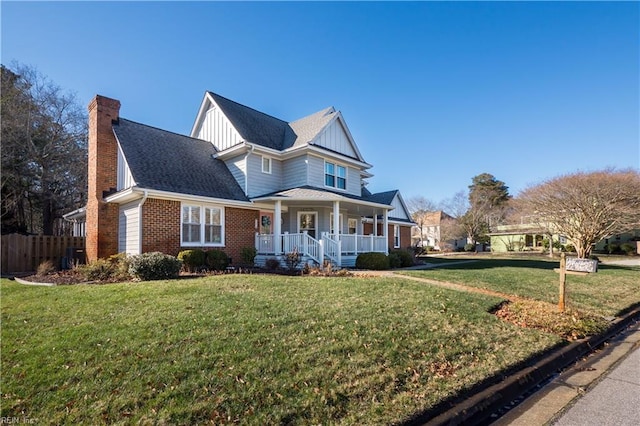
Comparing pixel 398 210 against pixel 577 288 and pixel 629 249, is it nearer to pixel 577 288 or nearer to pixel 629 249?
pixel 577 288

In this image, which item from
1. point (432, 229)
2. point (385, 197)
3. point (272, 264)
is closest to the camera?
point (272, 264)

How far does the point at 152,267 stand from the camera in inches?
371

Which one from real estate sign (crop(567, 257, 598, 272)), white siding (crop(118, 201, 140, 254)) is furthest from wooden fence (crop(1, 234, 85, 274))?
real estate sign (crop(567, 257, 598, 272))

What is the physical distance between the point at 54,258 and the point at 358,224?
614 inches

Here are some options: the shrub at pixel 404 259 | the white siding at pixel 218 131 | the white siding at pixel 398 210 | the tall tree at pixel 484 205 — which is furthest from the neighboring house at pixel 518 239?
the white siding at pixel 218 131

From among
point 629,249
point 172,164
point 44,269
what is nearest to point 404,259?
point 172,164

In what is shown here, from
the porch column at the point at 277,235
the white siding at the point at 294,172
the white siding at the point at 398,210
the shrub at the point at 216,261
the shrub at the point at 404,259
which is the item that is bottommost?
the shrub at the point at 404,259

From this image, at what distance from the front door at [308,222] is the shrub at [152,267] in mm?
8270

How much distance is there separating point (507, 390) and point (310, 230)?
13.7 meters

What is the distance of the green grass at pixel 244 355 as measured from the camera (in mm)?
3178

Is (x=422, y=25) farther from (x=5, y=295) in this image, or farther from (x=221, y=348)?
(x=5, y=295)

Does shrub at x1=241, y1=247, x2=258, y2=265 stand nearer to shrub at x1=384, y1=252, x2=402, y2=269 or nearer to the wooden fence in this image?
shrub at x1=384, y1=252, x2=402, y2=269

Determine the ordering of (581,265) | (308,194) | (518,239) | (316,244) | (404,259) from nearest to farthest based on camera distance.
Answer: (581,265), (316,244), (308,194), (404,259), (518,239)

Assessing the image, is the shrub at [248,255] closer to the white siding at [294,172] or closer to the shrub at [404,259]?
the white siding at [294,172]
